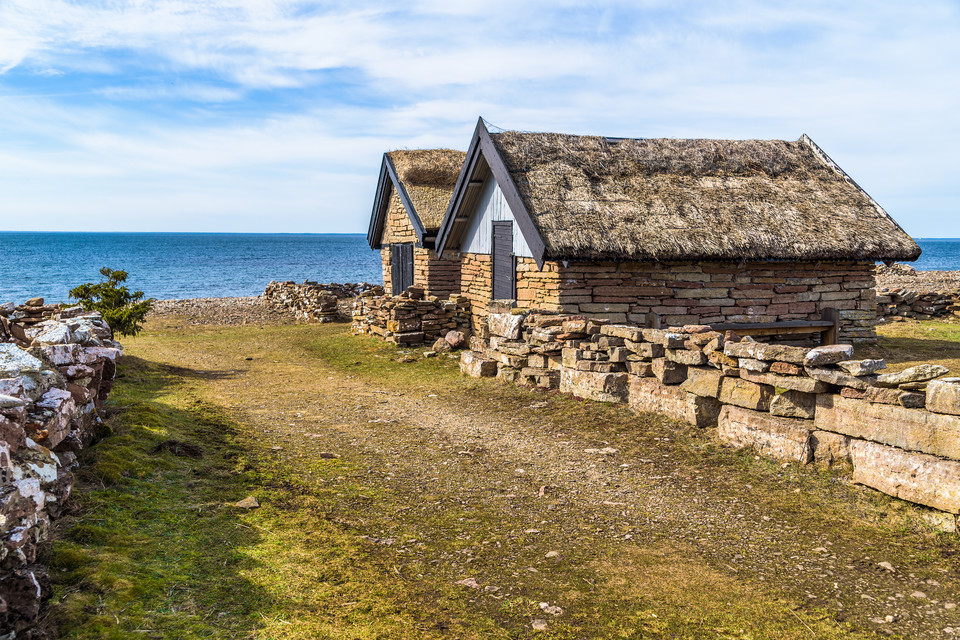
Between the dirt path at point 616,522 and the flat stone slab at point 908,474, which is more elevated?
the flat stone slab at point 908,474

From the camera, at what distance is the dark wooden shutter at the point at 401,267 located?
21.5m

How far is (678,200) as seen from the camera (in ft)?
47.5

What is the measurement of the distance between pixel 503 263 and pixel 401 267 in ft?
24.0

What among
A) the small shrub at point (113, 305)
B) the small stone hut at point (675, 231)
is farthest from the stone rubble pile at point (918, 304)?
the small shrub at point (113, 305)

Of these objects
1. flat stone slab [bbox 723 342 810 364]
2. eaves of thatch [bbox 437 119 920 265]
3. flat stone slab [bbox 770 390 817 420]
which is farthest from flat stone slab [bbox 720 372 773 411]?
eaves of thatch [bbox 437 119 920 265]

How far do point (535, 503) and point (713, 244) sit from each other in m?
9.36

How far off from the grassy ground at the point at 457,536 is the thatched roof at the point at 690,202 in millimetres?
5729

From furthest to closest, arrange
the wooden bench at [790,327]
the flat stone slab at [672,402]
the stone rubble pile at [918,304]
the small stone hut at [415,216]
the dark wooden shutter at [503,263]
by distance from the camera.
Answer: the stone rubble pile at [918,304] → the small stone hut at [415,216] → the dark wooden shutter at [503,263] → the wooden bench at [790,327] → the flat stone slab at [672,402]

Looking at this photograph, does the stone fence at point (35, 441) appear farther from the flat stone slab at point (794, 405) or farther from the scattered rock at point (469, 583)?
the flat stone slab at point (794, 405)

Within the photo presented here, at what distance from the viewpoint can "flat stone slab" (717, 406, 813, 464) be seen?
21.2 feet

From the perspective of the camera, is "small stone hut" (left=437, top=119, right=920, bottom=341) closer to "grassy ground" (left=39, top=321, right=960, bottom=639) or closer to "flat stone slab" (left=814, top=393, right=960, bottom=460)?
"grassy ground" (left=39, top=321, right=960, bottom=639)

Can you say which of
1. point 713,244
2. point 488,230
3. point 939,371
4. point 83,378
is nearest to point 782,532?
point 939,371

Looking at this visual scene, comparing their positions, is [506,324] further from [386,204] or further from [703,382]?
[386,204]

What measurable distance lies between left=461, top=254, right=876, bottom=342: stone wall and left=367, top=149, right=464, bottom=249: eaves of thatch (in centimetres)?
589
